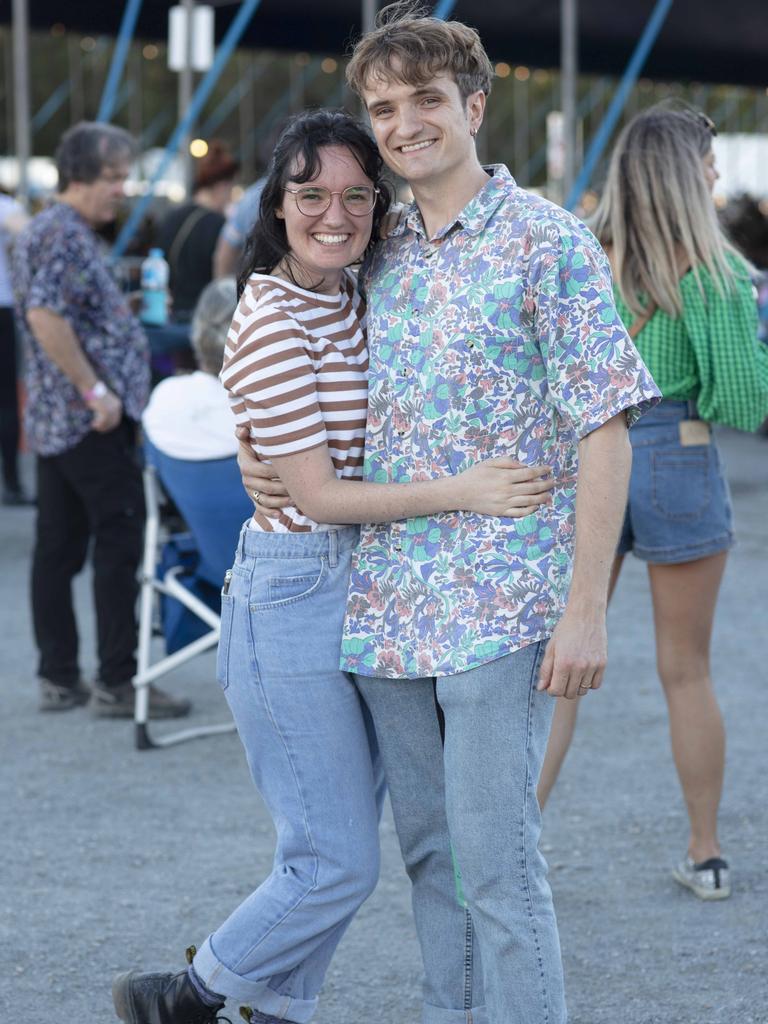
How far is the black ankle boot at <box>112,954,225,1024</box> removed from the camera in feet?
9.02

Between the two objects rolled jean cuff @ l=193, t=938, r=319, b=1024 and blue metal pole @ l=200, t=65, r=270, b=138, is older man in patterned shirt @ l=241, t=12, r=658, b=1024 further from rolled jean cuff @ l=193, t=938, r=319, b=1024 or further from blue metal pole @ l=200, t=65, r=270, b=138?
blue metal pole @ l=200, t=65, r=270, b=138

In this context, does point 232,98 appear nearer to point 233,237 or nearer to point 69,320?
point 233,237

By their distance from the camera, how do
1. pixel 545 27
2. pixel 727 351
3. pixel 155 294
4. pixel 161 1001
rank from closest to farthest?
pixel 161 1001 < pixel 727 351 < pixel 155 294 < pixel 545 27

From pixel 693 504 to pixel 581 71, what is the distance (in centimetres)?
1297

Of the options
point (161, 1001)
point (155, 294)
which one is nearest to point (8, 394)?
point (155, 294)

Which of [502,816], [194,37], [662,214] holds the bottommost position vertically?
[502,816]

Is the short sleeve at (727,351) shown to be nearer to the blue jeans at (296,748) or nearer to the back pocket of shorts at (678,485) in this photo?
the back pocket of shorts at (678,485)

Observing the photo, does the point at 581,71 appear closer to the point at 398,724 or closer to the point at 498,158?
the point at 498,158

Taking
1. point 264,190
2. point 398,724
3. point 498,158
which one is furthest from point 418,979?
point 498,158

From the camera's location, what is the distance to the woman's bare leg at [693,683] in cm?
375

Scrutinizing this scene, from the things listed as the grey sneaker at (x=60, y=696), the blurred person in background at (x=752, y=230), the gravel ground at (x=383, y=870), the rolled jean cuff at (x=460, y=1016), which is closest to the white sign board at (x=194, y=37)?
the blurred person in background at (x=752, y=230)

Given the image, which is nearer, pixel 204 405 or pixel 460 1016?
pixel 460 1016

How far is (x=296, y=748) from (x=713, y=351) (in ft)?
5.18

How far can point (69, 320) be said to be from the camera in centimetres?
525
